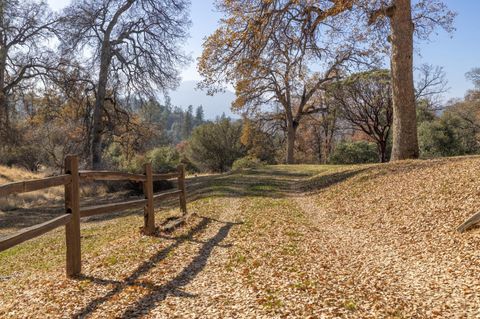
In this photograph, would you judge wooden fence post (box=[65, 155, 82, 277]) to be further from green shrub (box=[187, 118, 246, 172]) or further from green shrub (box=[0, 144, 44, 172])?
green shrub (box=[187, 118, 246, 172])

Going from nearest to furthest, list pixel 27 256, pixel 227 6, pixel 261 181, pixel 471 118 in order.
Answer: pixel 27 256 < pixel 227 6 < pixel 261 181 < pixel 471 118

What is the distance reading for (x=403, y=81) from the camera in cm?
1410

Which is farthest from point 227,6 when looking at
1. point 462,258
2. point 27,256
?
point 462,258

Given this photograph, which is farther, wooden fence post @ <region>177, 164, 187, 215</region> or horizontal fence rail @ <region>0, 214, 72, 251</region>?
wooden fence post @ <region>177, 164, 187, 215</region>

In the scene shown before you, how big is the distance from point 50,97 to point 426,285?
78.8ft

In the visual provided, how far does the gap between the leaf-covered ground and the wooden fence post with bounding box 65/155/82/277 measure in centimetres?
23

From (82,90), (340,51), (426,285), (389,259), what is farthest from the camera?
(340,51)

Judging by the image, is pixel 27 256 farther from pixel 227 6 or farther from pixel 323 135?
pixel 323 135

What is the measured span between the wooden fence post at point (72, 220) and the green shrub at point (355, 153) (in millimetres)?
28627

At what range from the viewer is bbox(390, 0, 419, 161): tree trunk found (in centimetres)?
1395

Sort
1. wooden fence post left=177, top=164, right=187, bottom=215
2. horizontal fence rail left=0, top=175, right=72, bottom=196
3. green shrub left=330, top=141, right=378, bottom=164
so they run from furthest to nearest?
1. green shrub left=330, top=141, right=378, bottom=164
2. wooden fence post left=177, top=164, right=187, bottom=215
3. horizontal fence rail left=0, top=175, right=72, bottom=196

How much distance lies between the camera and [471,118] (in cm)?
3647

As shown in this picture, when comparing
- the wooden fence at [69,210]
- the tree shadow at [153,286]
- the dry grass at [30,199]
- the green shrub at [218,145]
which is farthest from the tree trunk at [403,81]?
the green shrub at [218,145]

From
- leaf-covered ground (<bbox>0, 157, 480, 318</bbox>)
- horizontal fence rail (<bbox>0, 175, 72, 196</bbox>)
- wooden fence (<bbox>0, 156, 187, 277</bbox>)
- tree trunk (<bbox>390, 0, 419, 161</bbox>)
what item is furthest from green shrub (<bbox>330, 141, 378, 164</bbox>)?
horizontal fence rail (<bbox>0, 175, 72, 196</bbox>)
